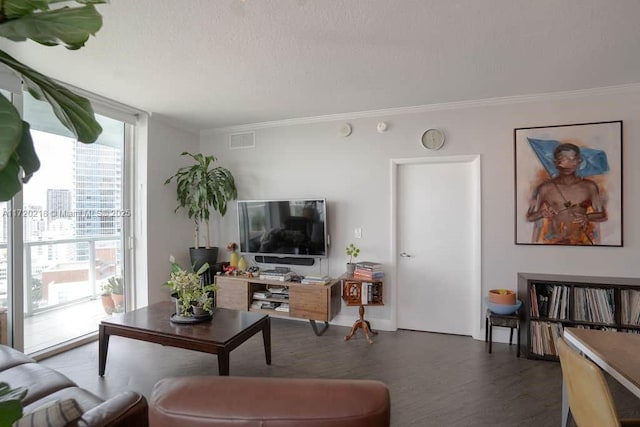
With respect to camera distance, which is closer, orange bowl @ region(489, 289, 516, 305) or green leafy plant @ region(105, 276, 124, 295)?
orange bowl @ region(489, 289, 516, 305)

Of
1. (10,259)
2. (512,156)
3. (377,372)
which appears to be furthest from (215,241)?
(512,156)

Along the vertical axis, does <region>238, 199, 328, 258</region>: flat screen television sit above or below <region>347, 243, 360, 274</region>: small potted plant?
above

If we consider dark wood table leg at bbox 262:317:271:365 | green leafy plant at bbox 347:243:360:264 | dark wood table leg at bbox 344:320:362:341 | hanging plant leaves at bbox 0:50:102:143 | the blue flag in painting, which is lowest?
dark wood table leg at bbox 344:320:362:341

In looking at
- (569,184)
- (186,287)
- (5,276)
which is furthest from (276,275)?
(569,184)

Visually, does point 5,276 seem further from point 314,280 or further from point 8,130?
point 8,130

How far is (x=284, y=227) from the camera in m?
3.83

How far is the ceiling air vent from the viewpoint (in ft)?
13.8

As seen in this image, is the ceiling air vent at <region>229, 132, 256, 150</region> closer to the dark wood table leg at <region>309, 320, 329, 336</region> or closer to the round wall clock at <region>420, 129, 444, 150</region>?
the round wall clock at <region>420, 129, 444, 150</region>

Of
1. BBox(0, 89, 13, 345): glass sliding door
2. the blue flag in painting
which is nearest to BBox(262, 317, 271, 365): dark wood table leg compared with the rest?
BBox(0, 89, 13, 345): glass sliding door

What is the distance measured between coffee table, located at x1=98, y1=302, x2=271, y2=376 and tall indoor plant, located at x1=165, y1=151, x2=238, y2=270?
50.7 inches

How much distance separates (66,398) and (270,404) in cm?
111

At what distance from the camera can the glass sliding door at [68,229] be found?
2.90m

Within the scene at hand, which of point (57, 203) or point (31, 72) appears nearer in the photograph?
point (31, 72)

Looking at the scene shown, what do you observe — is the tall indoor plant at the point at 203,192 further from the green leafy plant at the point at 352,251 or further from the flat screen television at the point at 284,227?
the green leafy plant at the point at 352,251
